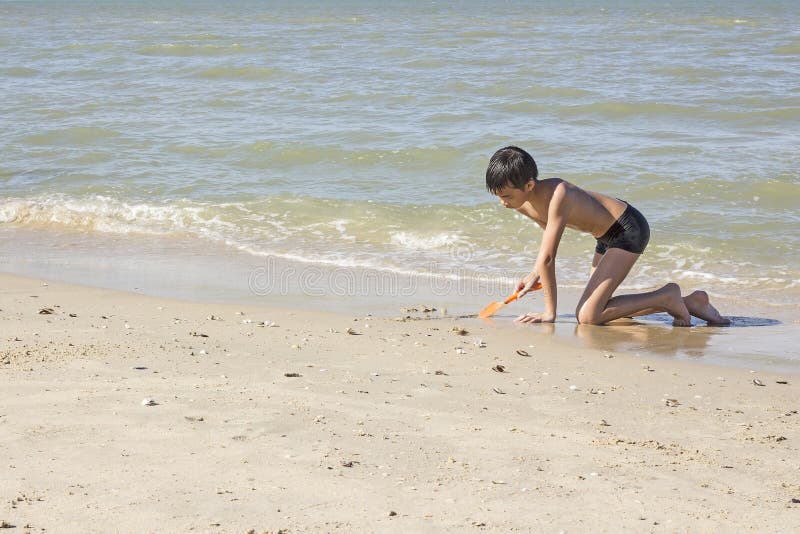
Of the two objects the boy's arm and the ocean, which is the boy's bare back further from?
the ocean

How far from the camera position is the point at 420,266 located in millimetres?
7016

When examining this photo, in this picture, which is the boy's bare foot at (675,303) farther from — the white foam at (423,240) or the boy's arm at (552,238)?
the white foam at (423,240)

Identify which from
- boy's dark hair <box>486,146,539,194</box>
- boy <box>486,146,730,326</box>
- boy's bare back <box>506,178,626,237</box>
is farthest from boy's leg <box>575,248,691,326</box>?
boy's dark hair <box>486,146,539,194</box>

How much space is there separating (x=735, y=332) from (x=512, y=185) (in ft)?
4.74

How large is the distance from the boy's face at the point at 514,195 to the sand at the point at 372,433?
0.73 metres

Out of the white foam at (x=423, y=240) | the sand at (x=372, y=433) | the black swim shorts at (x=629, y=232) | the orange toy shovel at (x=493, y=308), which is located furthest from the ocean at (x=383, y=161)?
the sand at (x=372, y=433)

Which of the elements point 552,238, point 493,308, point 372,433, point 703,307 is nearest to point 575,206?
point 552,238

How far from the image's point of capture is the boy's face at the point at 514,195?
527cm

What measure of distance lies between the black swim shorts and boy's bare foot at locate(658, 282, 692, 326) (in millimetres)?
294

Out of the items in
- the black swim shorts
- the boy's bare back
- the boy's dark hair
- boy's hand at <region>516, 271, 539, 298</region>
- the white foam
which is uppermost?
the boy's dark hair

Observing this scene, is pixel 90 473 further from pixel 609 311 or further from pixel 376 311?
pixel 609 311

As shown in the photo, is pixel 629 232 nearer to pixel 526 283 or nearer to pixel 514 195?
pixel 526 283

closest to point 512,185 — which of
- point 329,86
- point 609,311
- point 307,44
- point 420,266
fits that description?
point 609,311

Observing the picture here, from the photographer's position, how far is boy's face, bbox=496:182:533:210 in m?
5.27
